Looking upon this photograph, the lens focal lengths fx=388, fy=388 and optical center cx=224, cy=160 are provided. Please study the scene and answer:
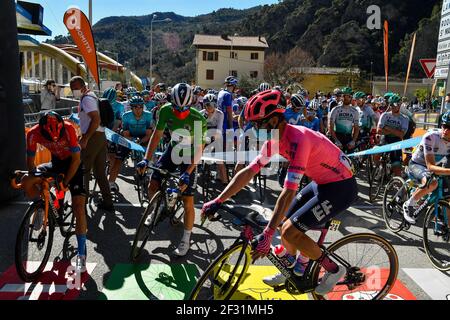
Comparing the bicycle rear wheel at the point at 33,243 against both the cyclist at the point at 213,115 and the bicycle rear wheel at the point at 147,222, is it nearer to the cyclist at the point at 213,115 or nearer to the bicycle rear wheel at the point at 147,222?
the bicycle rear wheel at the point at 147,222

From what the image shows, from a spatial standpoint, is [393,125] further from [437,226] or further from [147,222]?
[147,222]

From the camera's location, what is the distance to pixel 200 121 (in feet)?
17.4

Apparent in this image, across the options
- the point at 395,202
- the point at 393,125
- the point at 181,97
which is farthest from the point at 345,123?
the point at 181,97

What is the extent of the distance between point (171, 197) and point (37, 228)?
5.25ft

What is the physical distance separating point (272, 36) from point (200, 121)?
10992 centimetres

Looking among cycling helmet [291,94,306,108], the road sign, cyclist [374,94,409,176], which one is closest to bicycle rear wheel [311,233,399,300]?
cyclist [374,94,409,176]

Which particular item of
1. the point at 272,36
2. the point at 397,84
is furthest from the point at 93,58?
the point at 272,36

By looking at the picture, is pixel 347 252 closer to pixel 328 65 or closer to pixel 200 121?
pixel 200 121

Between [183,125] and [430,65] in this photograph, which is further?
[430,65]

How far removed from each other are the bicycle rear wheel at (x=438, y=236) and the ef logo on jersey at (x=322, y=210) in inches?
88.8

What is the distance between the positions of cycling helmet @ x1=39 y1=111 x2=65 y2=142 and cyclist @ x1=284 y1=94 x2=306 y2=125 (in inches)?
213

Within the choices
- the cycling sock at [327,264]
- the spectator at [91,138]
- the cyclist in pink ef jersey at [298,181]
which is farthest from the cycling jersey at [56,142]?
the cycling sock at [327,264]

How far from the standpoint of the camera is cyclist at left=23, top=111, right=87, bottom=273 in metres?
4.33

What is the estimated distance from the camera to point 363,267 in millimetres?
3848
